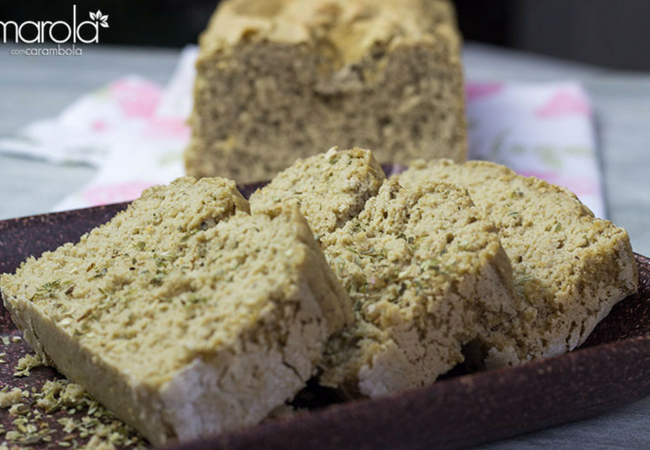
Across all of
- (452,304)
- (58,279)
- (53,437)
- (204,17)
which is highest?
(452,304)

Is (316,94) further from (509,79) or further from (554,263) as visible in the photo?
(509,79)

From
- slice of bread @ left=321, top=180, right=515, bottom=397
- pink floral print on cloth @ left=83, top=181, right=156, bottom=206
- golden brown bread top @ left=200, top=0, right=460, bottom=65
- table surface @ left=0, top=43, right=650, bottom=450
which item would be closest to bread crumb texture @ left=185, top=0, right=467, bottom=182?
golden brown bread top @ left=200, top=0, right=460, bottom=65

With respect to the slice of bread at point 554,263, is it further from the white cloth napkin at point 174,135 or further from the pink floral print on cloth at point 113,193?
the pink floral print on cloth at point 113,193

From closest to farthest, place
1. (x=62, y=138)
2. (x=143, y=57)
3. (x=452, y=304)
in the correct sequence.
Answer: (x=452, y=304) < (x=62, y=138) < (x=143, y=57)

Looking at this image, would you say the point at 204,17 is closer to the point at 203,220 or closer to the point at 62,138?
the point at 62,138

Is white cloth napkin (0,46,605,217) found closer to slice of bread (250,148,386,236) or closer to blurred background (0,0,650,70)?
slice of bread (250,148,386,236)

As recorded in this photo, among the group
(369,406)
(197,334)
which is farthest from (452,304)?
(197,334)

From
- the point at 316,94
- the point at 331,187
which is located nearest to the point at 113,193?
the point at 316,94
